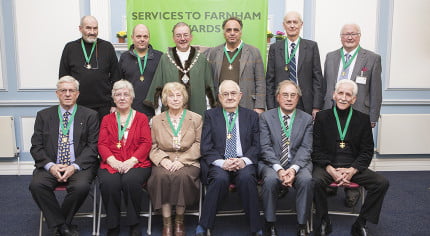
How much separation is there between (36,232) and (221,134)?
185cm

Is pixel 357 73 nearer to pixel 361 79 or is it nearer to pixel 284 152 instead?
pixel 361 79

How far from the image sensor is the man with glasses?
373cm

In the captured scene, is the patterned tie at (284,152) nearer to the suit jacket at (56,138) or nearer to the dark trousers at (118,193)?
the dark trousers at (118,193)

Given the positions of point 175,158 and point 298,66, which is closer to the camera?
point 175,158

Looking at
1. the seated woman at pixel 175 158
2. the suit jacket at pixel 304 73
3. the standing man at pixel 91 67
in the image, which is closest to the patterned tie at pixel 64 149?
the standing man at pixel 91 67

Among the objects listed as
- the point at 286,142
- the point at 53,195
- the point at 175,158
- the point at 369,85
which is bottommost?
the point at 53,195

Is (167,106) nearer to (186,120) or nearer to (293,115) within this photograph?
(186,120)

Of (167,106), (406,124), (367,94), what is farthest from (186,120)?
(406,124)

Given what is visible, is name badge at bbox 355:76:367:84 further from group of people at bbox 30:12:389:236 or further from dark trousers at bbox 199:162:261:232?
dark trousers at bbox 199:162:261:232

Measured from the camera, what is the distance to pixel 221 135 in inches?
129

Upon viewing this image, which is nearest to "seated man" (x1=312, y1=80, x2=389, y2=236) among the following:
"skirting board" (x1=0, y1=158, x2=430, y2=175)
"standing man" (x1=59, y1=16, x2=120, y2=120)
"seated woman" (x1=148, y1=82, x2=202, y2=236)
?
"seated woman" (x1=148, y1=82, x2=202, y2=236)

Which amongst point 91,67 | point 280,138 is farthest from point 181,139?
point 91,67

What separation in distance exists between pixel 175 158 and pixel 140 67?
1.13m

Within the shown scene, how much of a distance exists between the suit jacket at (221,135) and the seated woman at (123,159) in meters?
0.52
